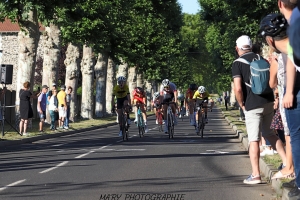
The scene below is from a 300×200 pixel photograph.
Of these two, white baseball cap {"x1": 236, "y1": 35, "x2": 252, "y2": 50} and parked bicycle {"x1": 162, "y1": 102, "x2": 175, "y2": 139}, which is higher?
white baseball cap {"x1": 236, "y1": 35, "x2": 252, "y2": 50}

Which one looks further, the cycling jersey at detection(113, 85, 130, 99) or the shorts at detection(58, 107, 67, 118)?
the shorts at detection(58, 107, 67, 118)

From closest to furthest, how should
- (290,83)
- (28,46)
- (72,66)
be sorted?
(290,83) → (28,46) → (72,66)

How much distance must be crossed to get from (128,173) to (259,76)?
3.21 metres

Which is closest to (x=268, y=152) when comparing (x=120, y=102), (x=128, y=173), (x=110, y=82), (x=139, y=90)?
(x=128, y=173)

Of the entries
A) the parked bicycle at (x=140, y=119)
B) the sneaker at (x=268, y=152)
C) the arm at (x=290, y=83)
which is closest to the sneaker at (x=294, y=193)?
the arm at (x=290, y=83)

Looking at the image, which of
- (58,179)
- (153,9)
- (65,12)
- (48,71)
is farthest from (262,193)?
(153,9)

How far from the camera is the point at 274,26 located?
737cm

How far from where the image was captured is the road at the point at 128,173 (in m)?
9.85

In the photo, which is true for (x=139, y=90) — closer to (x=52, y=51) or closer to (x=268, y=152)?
(x=268, y=152)

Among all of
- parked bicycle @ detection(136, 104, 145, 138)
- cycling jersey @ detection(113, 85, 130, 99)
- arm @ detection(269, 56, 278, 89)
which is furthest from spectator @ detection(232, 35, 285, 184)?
parked bicycle @ detection(136, 104, 145, 138)

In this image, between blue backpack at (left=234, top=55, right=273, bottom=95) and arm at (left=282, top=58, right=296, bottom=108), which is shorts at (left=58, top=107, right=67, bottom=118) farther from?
arm at (left=282, top=58, right=296, bottom=108)

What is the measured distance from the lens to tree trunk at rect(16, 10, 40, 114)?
29.8m

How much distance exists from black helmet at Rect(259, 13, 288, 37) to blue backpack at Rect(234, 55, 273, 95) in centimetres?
250

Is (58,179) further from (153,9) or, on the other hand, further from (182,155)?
(153,9)
